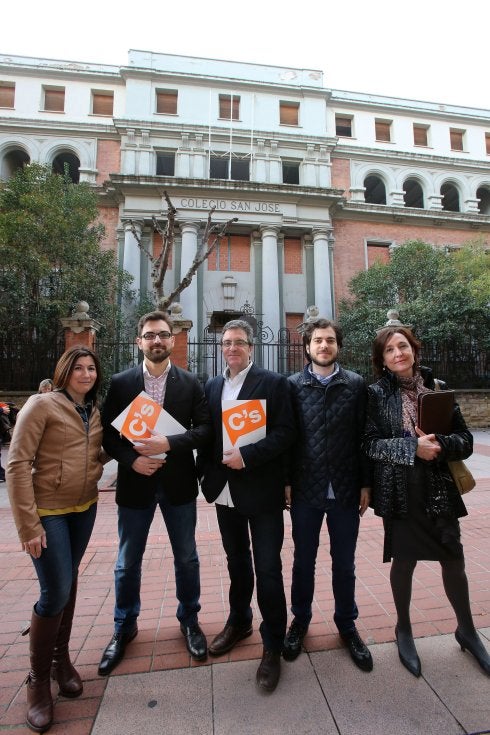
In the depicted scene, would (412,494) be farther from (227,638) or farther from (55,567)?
(55,567)

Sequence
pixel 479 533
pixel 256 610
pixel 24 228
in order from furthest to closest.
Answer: pixel 24 228 < pixel 479 533 < pixel 256 610

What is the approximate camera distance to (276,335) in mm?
18406

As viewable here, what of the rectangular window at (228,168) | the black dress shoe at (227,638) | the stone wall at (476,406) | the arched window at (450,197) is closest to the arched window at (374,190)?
the arched window at (450,197)

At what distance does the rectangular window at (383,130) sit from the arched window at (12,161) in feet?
68.4

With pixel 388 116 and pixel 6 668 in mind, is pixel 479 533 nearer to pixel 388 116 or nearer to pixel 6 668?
pixel 6 668

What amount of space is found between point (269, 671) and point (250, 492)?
106cm

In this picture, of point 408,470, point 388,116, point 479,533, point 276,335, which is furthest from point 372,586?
point 388,116

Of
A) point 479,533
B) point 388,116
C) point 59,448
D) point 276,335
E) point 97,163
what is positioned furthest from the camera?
point 388,116

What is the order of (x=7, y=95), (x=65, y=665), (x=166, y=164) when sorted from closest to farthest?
(x=65, y=665) → (x=7, y=95) → (x=166, y=164)

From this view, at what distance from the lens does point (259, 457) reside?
2426 mm

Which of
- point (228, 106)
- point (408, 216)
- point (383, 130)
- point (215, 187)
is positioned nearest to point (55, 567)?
point (215, 187)

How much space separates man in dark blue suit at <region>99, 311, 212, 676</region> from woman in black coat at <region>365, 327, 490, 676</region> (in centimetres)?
122

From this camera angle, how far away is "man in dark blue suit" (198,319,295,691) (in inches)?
94.7

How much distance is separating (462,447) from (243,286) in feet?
58.3
